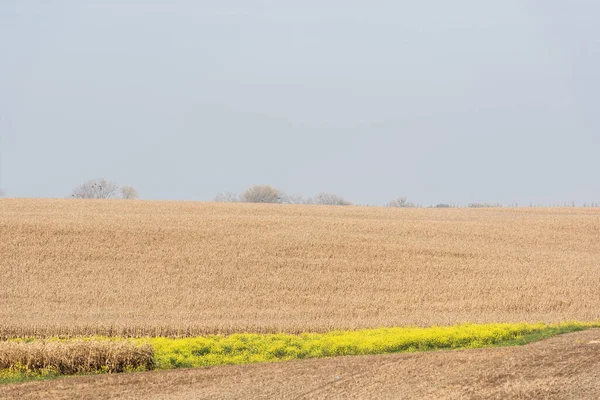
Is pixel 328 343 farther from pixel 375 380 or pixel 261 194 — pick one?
pixel 261 194

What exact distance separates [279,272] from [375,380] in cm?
1889

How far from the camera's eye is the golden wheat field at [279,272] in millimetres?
28531

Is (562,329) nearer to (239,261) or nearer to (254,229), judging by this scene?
(239,261)

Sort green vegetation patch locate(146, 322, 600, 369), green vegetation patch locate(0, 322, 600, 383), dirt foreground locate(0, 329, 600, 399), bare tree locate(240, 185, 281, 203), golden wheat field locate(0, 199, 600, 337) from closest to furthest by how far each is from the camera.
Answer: dirt foreground locate(0, 329, 600, 399) < green vegetation patch locate(0, 322, 600, 383) < green vegetation patch locate(146, 322, 600, 369) < golden wheat field locate(0, 199, 600, 337) < bare tree locate(240, 185, 281, 203)

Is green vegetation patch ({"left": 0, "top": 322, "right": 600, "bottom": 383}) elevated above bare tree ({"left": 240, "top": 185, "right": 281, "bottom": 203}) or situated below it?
below

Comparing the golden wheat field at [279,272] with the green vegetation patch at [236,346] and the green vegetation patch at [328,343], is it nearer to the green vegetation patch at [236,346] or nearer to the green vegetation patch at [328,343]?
the green vegetation patch at [328,343]

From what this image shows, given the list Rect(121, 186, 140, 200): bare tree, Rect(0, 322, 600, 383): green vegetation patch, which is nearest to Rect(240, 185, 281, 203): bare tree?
Rect(121, 186, 140, 200): bare tree

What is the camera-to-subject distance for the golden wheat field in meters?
28.5

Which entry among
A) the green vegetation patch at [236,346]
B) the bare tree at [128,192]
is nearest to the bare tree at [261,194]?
the bare tree at [128,192]

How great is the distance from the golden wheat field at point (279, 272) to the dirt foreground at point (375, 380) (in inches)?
287

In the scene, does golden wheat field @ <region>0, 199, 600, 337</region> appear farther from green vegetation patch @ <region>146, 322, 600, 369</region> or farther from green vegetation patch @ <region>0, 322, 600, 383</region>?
green vegetation patch @ <region>0, 322, 600, 383</region>

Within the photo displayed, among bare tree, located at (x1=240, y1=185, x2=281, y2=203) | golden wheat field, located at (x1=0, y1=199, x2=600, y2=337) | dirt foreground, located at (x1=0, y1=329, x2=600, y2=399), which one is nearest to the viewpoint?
dirt foreground, located at (x1=0, y1=329, x2=600, y2=399)

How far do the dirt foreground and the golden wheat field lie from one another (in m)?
7.30

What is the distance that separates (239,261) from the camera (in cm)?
3709
